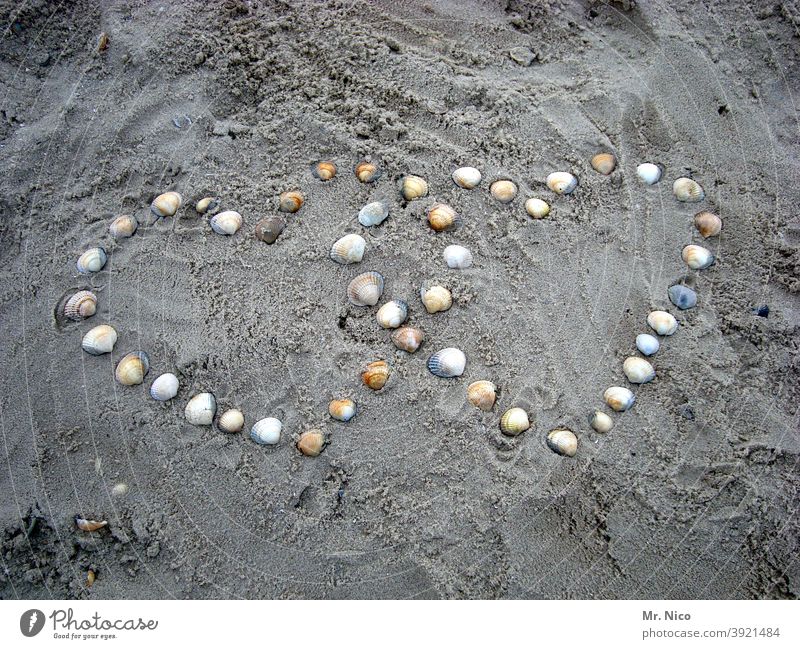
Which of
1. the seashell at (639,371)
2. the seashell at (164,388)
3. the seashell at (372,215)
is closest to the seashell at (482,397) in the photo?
the seashell at (639,371)

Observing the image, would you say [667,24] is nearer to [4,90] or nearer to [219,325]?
[219,325]

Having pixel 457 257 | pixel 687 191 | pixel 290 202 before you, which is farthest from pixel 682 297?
pixel 290 202

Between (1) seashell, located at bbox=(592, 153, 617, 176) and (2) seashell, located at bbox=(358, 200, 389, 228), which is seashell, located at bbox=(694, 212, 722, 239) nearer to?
(1) seashell, located at bbox=(592, 153, 617, 176)

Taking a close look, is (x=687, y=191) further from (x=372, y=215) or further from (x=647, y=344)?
(x=372, y=215)

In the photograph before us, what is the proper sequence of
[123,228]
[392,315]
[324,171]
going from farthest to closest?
[324,171]
[123,228]
[392,315]

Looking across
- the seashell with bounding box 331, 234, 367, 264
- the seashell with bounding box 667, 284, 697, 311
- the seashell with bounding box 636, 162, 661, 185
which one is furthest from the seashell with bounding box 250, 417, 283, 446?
the seashell with bounding box 636, 162, 661, 185
